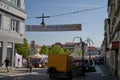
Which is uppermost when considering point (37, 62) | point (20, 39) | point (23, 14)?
point (23, 14)

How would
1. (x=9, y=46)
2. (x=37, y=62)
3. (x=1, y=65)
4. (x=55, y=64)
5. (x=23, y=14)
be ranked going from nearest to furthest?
1. (x=55, y=64)
2. (x=1, y=65)
3. (x=9, y=46)
4. (x=23, y=14)
5. (x=37, y=62)

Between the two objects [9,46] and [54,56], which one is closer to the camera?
[54,56]

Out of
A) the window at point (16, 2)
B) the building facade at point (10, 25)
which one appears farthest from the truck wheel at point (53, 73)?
the window at point (16, 2)

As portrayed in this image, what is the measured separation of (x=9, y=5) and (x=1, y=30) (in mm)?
3556

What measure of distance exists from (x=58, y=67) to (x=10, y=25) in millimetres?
14001

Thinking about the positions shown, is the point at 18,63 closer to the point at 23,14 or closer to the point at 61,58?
the point at 23,14

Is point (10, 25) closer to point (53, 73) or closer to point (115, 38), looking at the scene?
point (53, 73)

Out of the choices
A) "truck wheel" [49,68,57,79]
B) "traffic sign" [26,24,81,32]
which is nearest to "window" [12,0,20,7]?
"traffic sign" [26,24,81,32]

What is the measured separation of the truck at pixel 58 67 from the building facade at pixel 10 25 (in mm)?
10545

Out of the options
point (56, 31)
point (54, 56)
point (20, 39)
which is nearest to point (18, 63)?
point (20, 39)

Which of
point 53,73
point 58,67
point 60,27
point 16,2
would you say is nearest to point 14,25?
point 16,2

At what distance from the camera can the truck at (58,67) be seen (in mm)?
30186

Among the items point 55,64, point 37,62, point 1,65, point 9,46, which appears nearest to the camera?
point 55,64

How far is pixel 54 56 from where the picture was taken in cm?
3094
